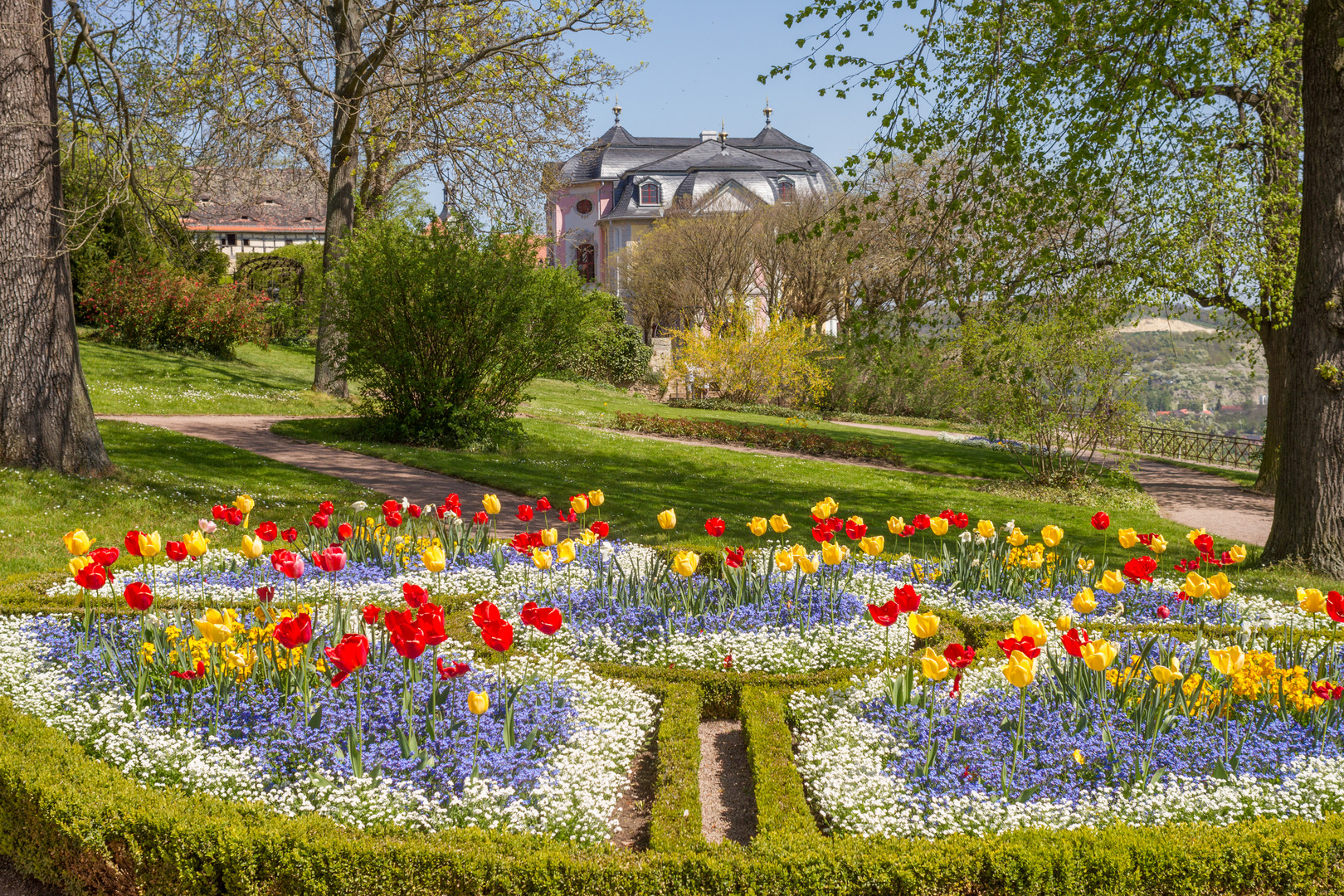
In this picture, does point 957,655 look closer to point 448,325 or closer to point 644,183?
point 448,325

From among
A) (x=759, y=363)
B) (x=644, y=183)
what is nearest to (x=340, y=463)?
(x=759, y=363)

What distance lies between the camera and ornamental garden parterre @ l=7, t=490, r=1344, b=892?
3232 mm

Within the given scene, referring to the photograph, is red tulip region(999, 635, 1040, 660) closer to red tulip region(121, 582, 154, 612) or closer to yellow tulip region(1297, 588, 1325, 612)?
yellow tulip region(1297, 588, 1325, 612)

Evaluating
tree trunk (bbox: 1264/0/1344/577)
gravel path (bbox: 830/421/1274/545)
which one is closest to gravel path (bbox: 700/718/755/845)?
tree trunk (bbox: 1264/0/1344/577)

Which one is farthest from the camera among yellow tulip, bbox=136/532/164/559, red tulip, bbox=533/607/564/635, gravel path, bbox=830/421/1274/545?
gravel path, bbox=830/421/1274/545

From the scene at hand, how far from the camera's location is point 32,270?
25.8ft

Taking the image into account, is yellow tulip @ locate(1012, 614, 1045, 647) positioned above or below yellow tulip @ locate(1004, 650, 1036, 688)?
above

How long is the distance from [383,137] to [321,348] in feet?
12.5

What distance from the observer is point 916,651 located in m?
5.07

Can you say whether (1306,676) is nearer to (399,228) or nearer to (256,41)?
(256,41)

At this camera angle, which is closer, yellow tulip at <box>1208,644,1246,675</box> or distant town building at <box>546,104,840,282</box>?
yellow tulip at <box>1208,644,1246,675</box>

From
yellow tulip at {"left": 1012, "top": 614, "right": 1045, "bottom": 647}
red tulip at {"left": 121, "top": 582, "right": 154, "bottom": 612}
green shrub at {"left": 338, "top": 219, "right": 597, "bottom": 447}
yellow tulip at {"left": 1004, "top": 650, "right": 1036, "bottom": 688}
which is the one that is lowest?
red tulip at {"left": 121, "top": 582, "right": 154, "bottom": 612}

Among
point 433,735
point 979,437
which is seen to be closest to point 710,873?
point 433,735

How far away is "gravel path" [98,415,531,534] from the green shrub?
1.30 m
